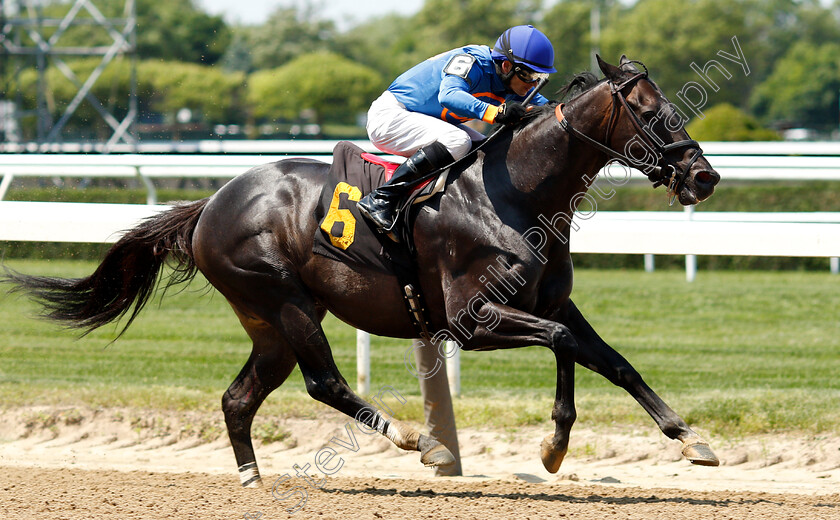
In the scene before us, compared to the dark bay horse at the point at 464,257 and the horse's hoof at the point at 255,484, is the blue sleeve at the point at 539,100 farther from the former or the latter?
the horse's hoof at the point at 255,484

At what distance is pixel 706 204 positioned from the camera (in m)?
12.1

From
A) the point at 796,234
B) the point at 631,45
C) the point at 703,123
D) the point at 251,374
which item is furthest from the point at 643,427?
the point at 631,45

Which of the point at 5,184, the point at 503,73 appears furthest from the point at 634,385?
the point at 5,184

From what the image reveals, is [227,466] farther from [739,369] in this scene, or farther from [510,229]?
[739,369]

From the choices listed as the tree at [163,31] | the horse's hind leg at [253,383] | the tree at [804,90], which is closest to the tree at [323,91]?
the tree at [163,31]

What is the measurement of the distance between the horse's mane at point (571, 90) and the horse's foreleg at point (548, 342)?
79 cm

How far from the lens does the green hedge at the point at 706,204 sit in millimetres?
10797

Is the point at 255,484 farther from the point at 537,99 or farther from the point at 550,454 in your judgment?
the point at 537,99

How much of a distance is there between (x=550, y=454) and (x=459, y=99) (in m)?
1.39

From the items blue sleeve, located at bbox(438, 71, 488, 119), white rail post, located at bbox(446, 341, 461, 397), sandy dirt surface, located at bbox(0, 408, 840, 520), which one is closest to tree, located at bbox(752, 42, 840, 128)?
white rail post, located at bbox(446, 341, 461, 397)

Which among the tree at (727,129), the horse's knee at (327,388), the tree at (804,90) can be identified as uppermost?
the tree at (804,90)

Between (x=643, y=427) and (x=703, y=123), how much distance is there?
42.9 feet

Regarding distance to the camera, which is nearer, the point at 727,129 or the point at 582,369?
the point at 582,369

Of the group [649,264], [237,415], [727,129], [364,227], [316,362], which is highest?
[727,129]
